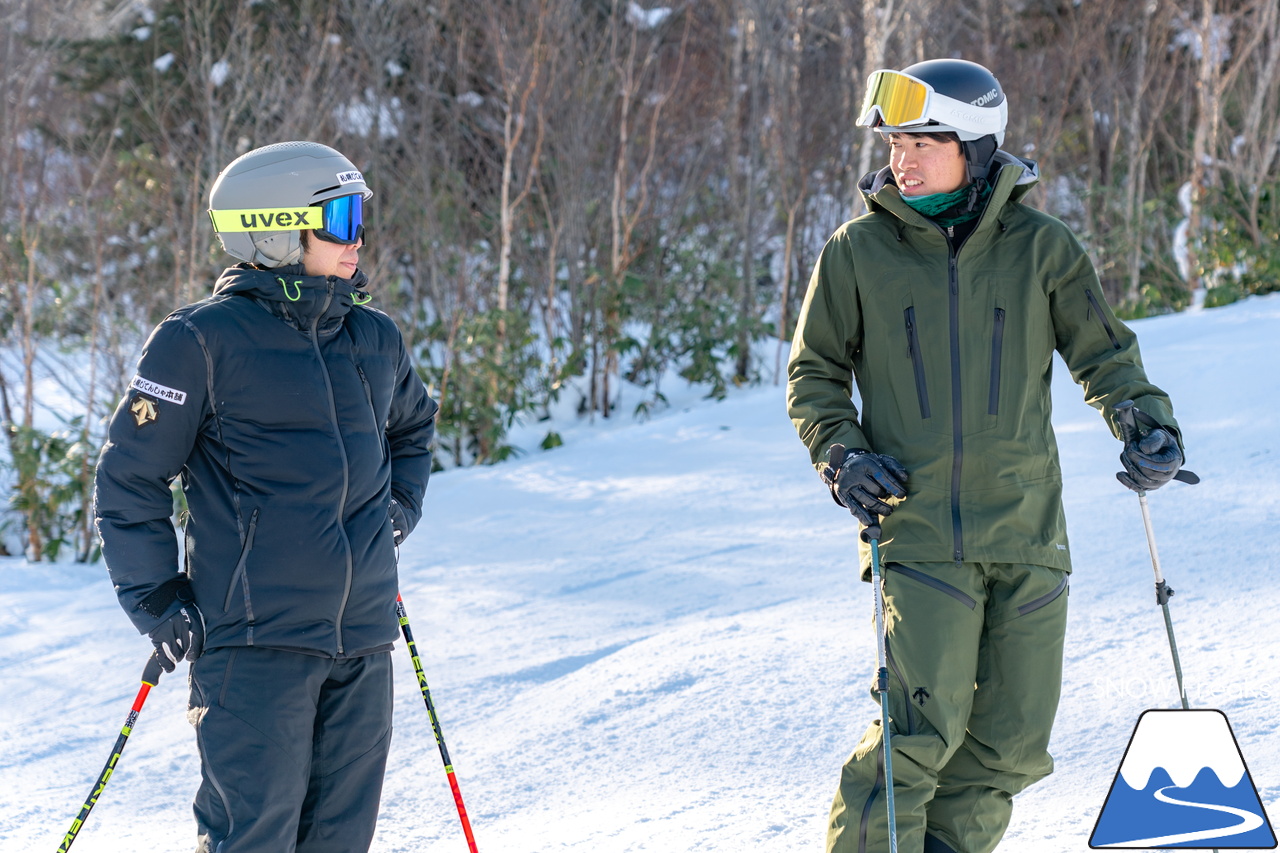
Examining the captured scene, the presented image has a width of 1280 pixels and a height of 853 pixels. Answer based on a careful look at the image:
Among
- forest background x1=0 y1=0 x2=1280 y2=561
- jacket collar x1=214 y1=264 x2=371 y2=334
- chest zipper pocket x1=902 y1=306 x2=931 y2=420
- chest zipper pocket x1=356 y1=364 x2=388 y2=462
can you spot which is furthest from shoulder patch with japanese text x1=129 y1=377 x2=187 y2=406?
forest background x1=0 y1=0 x2=1280 y2=561

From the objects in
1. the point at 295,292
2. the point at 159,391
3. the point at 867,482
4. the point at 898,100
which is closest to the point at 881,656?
the point at 867,482

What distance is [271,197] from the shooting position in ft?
7.54

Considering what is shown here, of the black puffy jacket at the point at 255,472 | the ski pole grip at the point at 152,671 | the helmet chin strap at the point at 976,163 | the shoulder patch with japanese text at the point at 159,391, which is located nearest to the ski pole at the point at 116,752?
the ski pole grip at the point at 152,671

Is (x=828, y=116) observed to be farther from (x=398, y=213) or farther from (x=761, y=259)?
(x=398, y=213)

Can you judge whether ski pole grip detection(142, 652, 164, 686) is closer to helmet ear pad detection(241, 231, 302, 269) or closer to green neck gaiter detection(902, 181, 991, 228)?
helmet ear pad detection(241, 231, 302, 269)

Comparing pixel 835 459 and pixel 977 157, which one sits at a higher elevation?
pixel 977 157

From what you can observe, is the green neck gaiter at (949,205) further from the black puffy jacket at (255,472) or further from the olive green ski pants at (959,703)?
the black puffy jacket at (255,472)

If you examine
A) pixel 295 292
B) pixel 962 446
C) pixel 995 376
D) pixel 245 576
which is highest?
pixel 295 292

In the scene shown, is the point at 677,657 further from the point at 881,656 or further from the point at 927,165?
the point at 927,165

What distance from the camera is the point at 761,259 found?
1359 cm

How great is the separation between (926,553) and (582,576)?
12.0ft

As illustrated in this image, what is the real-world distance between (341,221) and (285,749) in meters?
1.02

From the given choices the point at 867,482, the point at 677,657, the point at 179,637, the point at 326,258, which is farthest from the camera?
the point at 677,657

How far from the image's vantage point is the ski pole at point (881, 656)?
2.21 metres
